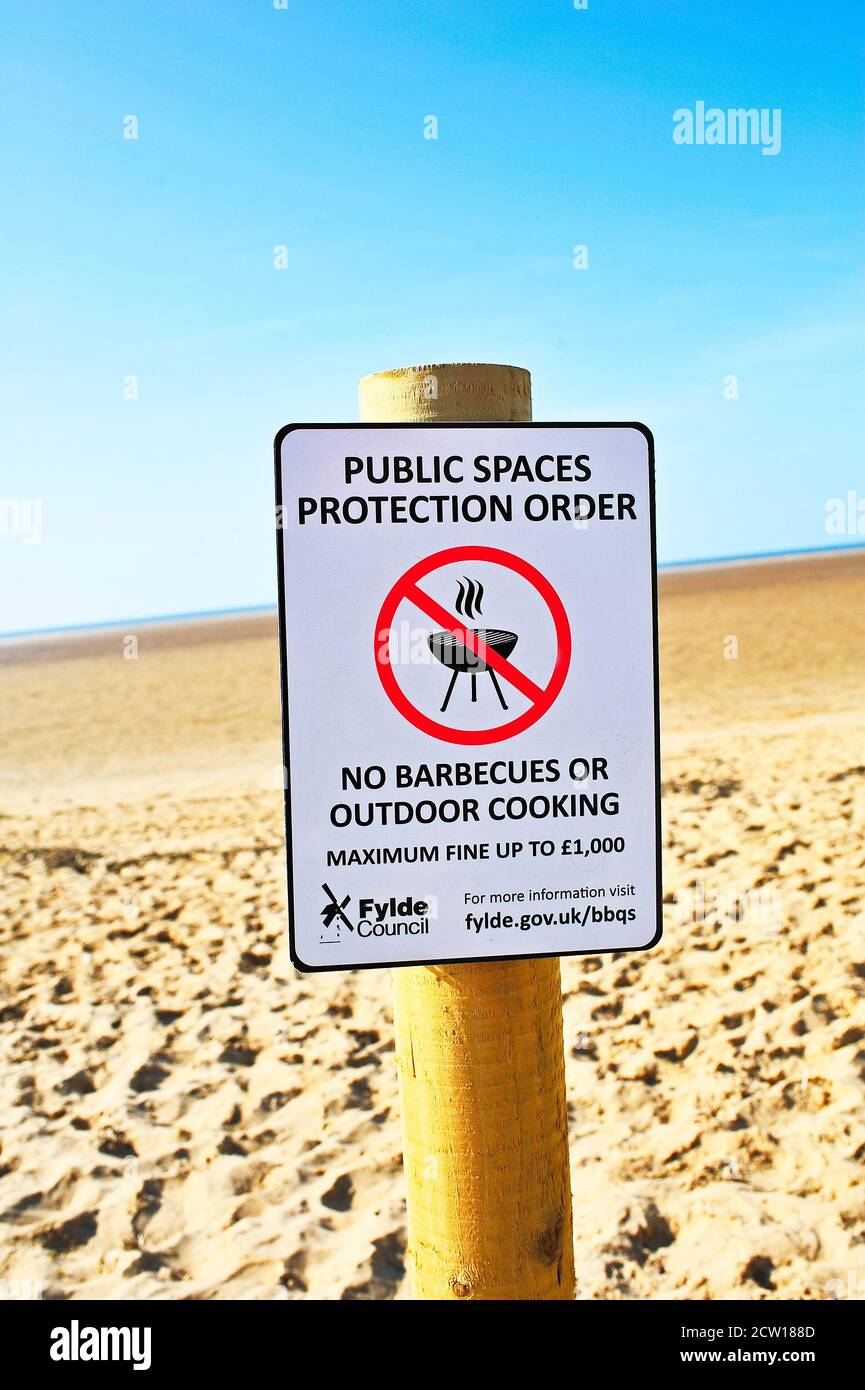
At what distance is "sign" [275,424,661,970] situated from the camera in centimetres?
136

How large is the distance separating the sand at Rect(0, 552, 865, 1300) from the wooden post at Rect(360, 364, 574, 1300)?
1519mm

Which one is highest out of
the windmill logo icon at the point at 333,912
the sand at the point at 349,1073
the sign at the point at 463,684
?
the sign at the point at 463,684

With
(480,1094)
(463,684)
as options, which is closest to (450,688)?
(463,684)

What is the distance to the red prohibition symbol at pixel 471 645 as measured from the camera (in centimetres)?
136

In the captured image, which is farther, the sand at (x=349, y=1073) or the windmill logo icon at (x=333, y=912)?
the sand at (x=349, y=1073)

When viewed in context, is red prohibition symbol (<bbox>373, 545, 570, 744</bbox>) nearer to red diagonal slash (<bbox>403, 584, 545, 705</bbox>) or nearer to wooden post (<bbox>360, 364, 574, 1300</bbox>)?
red diagonal slash (<bbox>403, 584, 545, 705</bbox>)

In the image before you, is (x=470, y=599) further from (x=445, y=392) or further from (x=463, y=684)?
(x=445, y=392)

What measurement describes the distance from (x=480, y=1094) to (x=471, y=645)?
1.96ft

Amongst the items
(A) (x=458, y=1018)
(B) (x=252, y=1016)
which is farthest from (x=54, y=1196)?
(A) (x=458, y=1018)

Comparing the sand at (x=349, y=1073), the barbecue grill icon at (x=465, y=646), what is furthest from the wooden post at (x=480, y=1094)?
the sand at (x=349, y=1073)

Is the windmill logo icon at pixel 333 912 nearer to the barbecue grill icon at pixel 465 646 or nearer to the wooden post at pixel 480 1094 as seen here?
the wooden post at pixel 480 1094

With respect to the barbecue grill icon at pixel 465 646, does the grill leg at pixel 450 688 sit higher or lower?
lower

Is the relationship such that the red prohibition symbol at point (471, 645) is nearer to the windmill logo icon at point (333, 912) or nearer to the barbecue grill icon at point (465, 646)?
the barbecue grill icon at point (465, 646)
